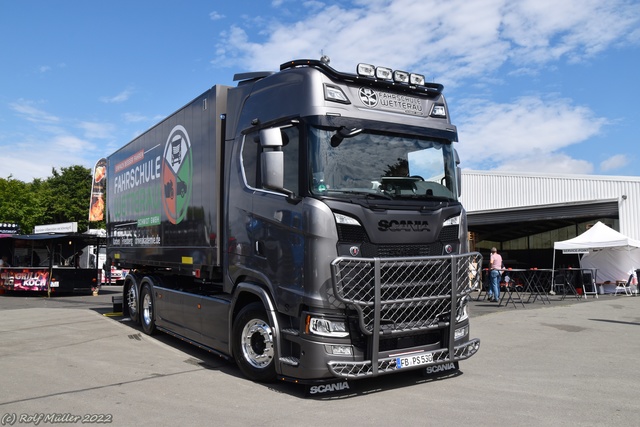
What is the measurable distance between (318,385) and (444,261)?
Answer: 6.35ft

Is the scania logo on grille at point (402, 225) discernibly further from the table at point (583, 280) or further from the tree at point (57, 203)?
the tree at point (57, 203)

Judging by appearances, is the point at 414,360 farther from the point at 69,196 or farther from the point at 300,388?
the point at 69,196

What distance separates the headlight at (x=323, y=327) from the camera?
212 inches

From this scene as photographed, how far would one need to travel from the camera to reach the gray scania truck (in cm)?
541

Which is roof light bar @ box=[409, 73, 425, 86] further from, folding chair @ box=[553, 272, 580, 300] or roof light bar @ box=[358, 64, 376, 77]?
folding chair @ box=[553, 272, 580, 300]

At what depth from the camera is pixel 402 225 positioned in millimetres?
5793

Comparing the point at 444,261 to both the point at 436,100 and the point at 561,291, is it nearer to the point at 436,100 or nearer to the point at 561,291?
the point at 436,100

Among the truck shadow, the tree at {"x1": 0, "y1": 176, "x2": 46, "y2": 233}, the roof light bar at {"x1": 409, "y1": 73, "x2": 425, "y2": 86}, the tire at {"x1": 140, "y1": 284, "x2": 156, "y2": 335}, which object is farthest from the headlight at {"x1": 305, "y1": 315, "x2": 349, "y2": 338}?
the tree at {"x1": 0, "y1": 176, "x2": 46, "y2": 233}

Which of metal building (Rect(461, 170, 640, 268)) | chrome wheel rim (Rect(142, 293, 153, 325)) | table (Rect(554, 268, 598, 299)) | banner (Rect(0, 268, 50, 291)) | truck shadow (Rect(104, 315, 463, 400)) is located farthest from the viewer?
metal building (Rect(461, 170, 640, 268))

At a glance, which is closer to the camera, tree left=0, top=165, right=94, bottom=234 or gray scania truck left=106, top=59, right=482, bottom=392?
gray scania truck left=106, top=59, right=482, bottom=392

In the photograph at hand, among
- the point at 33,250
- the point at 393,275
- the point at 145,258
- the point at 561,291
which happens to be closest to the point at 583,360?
the point at 393,275

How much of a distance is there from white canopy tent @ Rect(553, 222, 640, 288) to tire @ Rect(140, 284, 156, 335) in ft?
51.3

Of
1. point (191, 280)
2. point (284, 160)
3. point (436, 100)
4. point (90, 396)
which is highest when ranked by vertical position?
point (436, 100)

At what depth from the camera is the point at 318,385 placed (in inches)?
221
